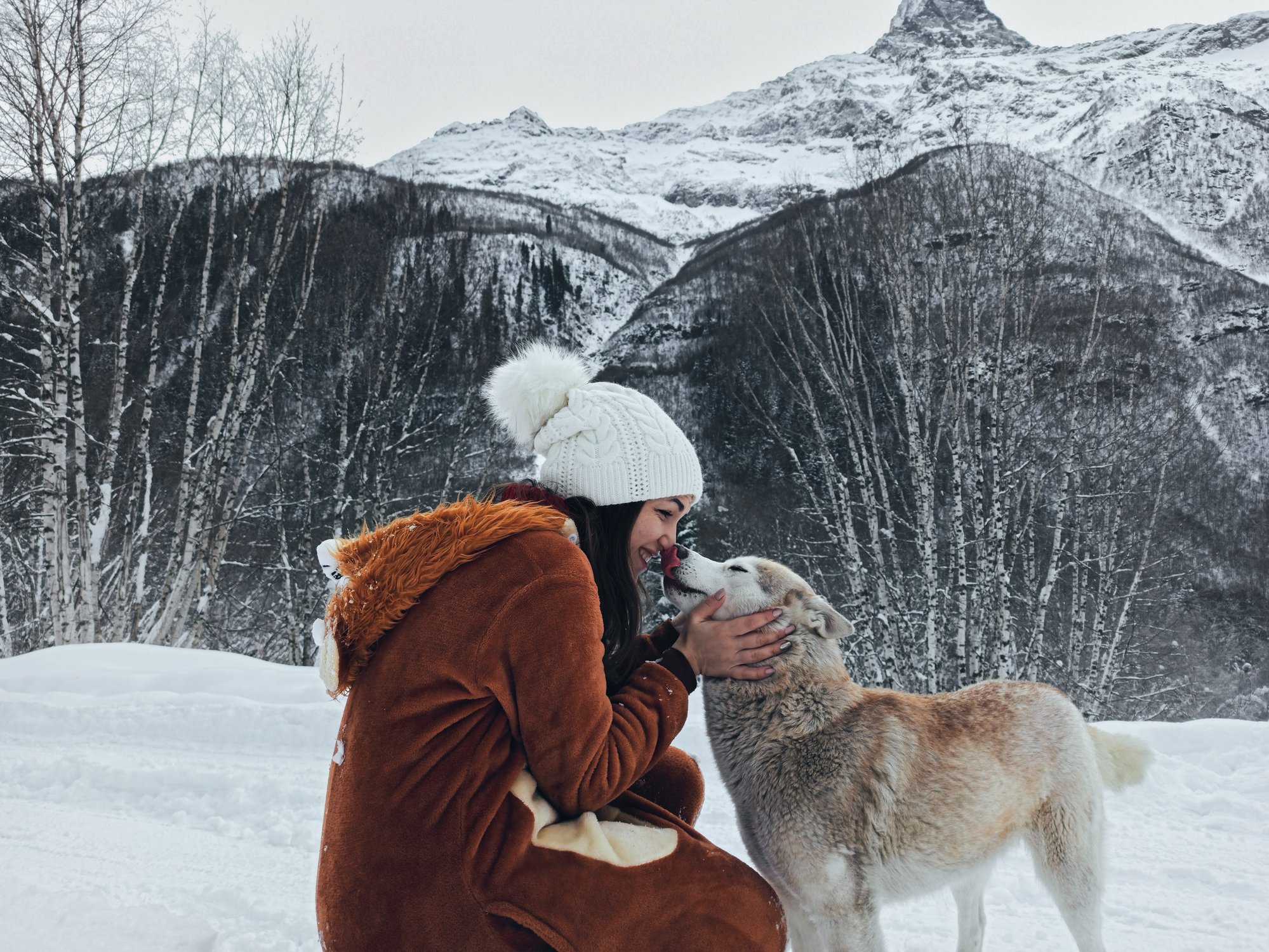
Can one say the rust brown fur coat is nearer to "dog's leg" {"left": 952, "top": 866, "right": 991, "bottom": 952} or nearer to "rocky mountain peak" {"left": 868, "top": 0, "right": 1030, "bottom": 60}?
"dog's leg" {"left": 952, "top": 866, "right": 991, "bottom": 952}

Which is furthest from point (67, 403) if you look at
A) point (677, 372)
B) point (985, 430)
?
point (677, 372)

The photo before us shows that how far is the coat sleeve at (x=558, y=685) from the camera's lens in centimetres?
131

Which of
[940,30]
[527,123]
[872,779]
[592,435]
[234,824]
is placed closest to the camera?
[592,435]

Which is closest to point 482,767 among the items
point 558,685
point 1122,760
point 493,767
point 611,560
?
point 493,767

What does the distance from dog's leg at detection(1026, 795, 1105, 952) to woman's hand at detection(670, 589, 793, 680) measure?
136 cm

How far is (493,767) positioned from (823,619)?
1.44m

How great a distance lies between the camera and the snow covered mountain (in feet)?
107

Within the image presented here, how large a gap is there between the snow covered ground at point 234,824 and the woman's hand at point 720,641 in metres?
1.74

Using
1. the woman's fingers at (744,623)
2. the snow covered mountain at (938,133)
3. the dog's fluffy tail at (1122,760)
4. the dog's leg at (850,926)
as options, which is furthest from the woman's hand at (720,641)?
the snow covered mountain at (938,133)

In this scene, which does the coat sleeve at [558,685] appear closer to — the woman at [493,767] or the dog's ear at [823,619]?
the woman at [493,767]

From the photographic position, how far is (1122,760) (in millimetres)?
2781

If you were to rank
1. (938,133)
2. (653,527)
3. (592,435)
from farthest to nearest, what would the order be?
(938,133) → (653,527) → (592,435)

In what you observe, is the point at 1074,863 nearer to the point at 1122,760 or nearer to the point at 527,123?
the point at 1122,760

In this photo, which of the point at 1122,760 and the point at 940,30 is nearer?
the point at 1122,760
